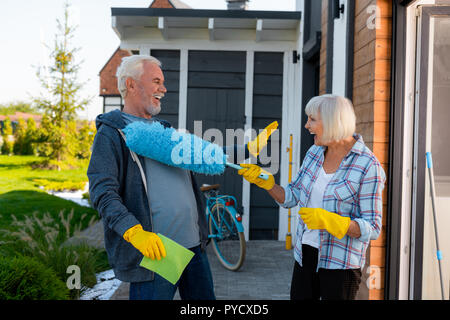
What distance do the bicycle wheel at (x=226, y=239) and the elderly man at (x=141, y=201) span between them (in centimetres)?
268

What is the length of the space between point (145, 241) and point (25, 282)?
4.91 feet

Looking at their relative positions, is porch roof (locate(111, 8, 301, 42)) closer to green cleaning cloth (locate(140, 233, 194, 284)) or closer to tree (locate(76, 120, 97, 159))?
green cleaning cloth (locate(140, 233, 194, 284))

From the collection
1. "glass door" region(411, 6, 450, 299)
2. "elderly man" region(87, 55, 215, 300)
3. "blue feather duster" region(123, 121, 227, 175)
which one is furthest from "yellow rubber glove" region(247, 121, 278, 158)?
"glass door" region(411, 6, 450, 299)

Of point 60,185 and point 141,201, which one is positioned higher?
point 141,201

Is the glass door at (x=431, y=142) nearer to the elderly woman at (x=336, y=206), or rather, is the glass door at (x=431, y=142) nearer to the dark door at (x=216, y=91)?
the elderly woman at (x=336, y=206)

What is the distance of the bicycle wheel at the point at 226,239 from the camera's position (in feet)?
15.9

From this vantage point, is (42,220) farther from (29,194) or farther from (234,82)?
(29,194)

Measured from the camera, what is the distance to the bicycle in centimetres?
473

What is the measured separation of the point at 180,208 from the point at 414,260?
162 cm

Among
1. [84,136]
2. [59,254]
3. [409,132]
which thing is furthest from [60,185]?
[409,132]

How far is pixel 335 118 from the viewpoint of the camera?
1.93m

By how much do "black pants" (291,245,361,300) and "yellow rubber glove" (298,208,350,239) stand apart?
0.84ft

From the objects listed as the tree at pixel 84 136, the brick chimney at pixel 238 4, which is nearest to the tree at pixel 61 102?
the tree at pixel 84 136
